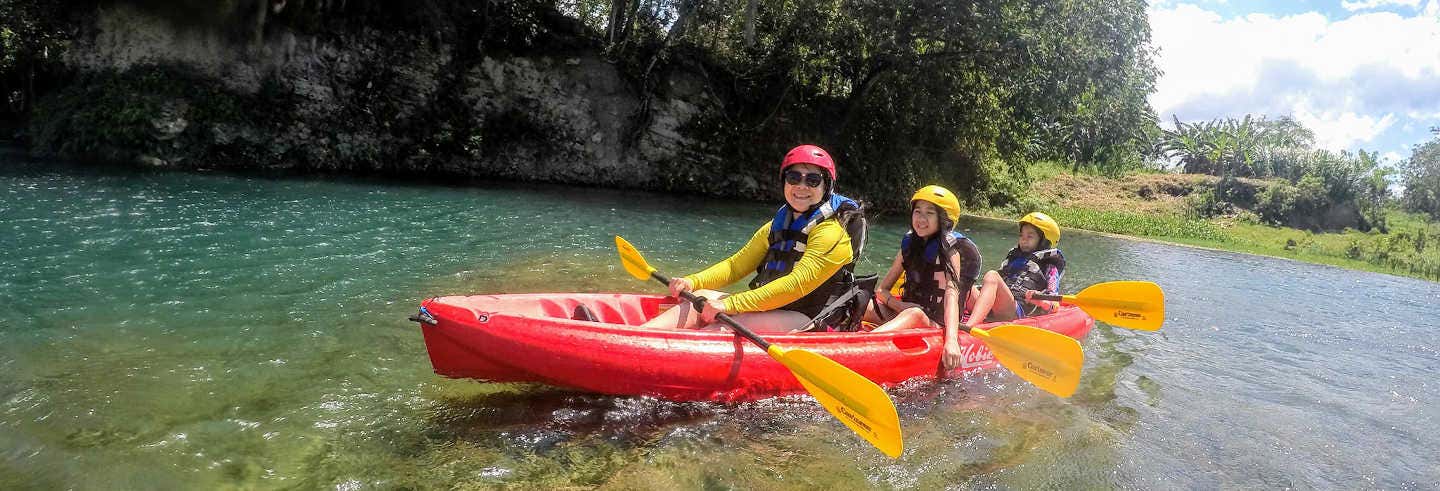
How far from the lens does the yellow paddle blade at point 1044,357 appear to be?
448cm

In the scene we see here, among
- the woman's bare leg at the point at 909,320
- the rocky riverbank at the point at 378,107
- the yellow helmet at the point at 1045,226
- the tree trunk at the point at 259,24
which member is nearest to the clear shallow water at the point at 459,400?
the woman's bare leg at the point at 909,320

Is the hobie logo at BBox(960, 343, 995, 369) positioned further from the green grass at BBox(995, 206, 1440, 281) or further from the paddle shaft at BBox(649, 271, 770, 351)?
the green grass at BBox(995, 206, 1440, 281)

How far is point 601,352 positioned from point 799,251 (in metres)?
1.31

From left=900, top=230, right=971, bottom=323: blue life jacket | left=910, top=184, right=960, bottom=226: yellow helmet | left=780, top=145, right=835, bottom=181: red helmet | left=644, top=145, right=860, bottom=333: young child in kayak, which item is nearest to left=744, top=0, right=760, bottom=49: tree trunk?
left=900, top=230, right=971, bottom=323: blue life jacket

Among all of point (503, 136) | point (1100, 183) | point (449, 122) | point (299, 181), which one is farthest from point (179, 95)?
point (1100, 183)

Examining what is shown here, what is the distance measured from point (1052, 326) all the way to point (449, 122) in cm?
1535

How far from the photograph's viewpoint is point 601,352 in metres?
3.88

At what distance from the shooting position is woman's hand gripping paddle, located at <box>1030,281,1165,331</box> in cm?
563

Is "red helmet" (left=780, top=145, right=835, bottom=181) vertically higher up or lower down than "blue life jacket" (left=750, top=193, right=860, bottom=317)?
higher up

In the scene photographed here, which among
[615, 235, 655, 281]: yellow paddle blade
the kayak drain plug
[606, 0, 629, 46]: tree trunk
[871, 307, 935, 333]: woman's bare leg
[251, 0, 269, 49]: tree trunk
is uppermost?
[606, 0, 629, 46]: tree trunk

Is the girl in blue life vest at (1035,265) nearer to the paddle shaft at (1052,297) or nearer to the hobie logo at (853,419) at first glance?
the paddle shaft at (1052,297)

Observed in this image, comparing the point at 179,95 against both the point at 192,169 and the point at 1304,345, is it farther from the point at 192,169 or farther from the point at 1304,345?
the point at 1304,345

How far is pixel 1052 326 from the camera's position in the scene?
5906 mm

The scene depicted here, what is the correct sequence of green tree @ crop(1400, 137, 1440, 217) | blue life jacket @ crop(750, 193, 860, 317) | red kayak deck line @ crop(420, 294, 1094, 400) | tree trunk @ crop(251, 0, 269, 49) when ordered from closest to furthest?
red kayak deck line @ crop(420, 294, 1094, 400) → blue life jacket @ crop(750, 193, 860, 317) → tree trunk @ crop(251, 0, 269, 49) → green tree @ crop(1400, 137, 1440, 217)
